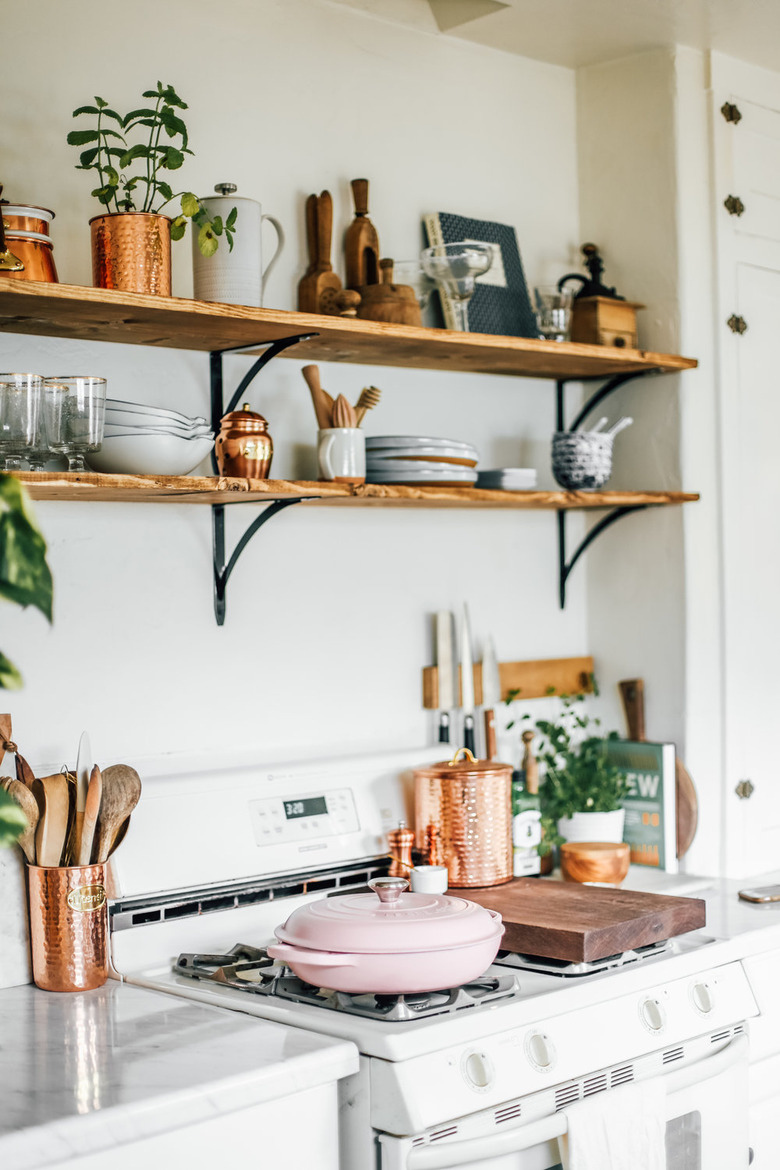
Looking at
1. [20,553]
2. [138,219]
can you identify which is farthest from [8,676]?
[138,219]

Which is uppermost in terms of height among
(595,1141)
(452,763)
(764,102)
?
(764,102)

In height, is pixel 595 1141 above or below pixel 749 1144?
above

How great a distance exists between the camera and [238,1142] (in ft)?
4.75

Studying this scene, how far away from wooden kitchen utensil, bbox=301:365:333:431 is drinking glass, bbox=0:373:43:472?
533 millimetres

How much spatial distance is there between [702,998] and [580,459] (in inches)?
40.9

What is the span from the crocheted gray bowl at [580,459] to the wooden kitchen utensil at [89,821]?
113 centimetres

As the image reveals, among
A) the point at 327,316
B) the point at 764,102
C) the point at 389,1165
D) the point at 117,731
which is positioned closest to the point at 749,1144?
the point at 389,1165

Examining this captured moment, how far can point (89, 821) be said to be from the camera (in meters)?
1.81

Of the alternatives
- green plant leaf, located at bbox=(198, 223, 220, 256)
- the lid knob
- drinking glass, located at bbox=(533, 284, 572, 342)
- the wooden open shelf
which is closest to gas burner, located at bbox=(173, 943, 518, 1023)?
the lid knob

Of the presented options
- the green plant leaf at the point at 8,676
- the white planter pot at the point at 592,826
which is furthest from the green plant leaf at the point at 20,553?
the white planter pot at the point at 592,826

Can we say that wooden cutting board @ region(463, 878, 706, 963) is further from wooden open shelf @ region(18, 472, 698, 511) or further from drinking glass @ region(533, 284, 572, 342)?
drinking glass @ region(533, 284, 572, 342)

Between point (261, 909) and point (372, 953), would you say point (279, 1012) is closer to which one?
point (372, 953)

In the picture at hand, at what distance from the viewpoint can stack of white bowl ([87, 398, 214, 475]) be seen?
1840mm

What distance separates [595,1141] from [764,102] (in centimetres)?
212
